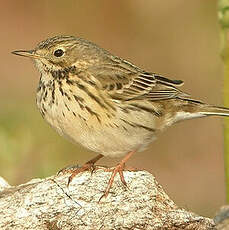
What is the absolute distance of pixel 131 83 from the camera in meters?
10.2

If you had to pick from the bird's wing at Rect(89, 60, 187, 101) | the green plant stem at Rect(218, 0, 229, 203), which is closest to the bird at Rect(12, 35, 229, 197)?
the bird's wing at Rect(89, 60, 187, 101)

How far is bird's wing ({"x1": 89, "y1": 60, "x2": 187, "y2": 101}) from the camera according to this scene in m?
9.84

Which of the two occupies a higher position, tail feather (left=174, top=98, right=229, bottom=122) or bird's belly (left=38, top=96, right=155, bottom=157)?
tail feather (left=174, top=98, right=229, bottom=122)

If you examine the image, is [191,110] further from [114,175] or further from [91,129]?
[114,175]

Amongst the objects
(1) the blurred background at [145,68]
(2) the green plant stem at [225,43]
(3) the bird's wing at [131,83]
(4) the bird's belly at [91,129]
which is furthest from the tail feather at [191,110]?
(1) the blurred background at [145,68]

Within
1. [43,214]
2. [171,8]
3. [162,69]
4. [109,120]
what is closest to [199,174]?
[162,69]

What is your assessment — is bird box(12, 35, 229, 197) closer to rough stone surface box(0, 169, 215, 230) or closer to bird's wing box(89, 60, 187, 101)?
bird's wing box(89, 60, 187, 101)

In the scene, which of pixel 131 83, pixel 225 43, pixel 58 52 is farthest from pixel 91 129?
pixel 225 43

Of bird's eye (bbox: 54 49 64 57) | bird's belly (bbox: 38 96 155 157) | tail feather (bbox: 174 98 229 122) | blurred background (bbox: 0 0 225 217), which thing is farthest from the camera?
blurred background (bbox: 0 0 225 217)

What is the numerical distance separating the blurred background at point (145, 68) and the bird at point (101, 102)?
1443 mm

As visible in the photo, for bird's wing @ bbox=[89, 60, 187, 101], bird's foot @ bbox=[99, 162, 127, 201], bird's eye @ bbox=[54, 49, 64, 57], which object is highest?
bird's wing @ bbox=[89, 60, 187, 101]

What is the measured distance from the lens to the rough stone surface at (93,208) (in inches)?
326

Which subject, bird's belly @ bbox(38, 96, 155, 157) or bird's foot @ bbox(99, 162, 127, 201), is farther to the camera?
bird's belly @ bbox(38, 96, 155, 157)

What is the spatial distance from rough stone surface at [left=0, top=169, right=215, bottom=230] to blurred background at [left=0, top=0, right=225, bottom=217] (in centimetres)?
212
